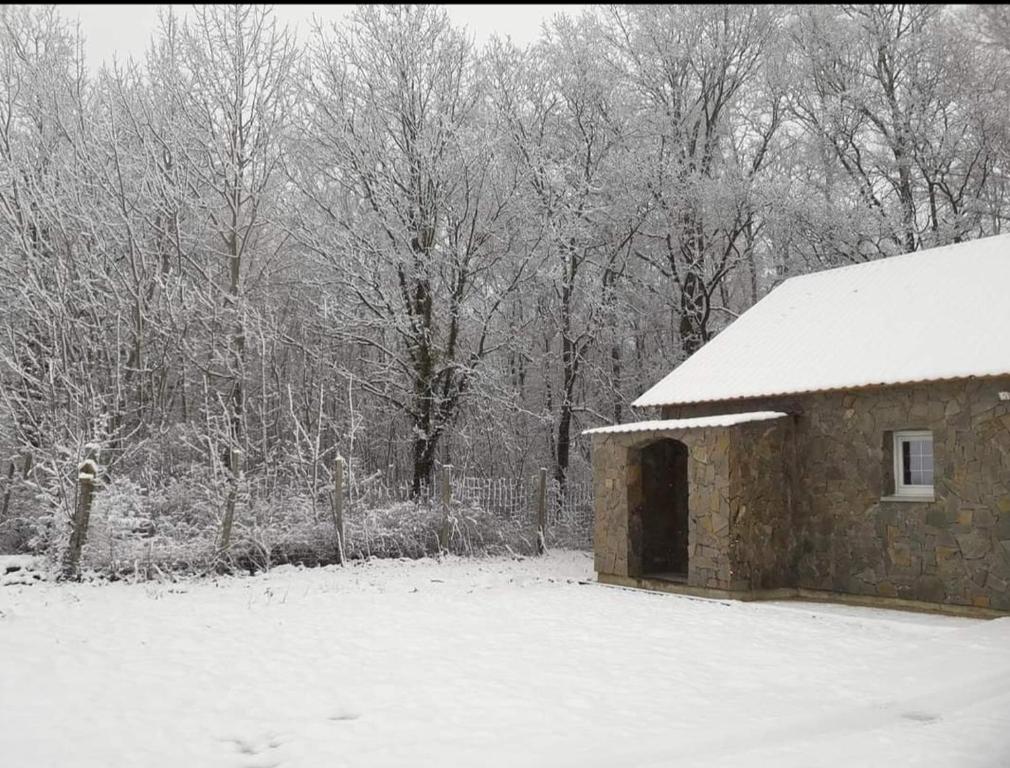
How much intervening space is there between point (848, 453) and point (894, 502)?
83cm

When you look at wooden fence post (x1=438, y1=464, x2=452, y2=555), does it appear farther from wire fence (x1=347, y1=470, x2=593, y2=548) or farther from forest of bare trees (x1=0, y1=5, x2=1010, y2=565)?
forest of bare trees (x1=0, y1=5, x2=1010, y2=565)

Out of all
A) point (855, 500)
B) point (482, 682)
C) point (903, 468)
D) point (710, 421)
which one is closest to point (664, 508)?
point (710, 421)

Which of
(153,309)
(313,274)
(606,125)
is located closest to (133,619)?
(153,309)

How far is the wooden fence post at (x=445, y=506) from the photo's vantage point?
49.3ft

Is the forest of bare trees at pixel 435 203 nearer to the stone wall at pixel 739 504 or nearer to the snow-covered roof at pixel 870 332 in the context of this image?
the snow-covered roof at pixel 870 332

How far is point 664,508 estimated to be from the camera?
14.0 meters

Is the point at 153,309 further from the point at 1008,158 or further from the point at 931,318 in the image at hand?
the point at 1008,158

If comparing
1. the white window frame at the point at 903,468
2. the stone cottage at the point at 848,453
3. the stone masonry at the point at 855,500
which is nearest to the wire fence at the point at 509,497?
the stone cottage at the point at 848,453

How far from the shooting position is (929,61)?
64.1 ft

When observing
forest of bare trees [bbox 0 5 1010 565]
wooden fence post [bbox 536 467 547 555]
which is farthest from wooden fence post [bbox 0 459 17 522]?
wooden fence post [bbox 536 467 547 555]

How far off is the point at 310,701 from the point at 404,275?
12.2 meters

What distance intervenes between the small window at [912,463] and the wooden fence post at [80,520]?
396 inches

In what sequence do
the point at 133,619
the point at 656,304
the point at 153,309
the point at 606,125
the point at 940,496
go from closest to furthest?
the point at 133,619 < the point at 940,496 < the point at 153,309 < the point at 606,125 < the point at 656,304

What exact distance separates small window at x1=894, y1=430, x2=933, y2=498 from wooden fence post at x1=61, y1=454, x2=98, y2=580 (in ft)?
33.0
